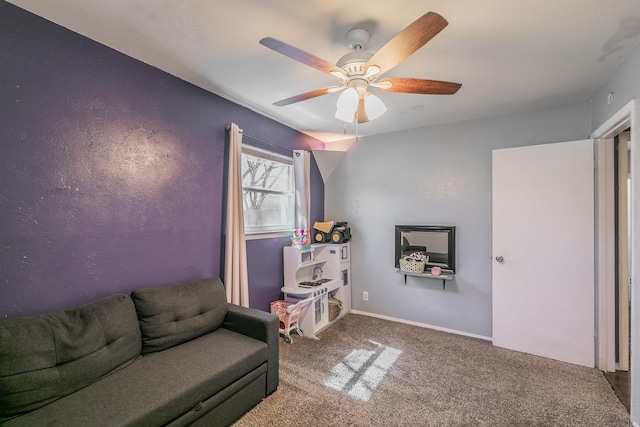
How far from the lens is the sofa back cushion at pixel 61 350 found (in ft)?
4.33

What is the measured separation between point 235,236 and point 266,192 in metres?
0.86

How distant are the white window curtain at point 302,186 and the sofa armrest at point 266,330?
5.27 ft

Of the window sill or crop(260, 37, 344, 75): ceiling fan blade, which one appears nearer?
crop(260, 37, 344, 75): ceiling fan blade

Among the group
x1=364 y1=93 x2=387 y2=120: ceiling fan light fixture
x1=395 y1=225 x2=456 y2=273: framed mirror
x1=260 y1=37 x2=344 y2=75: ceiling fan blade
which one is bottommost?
x1=395 y1=225 x2=456 y2=273: framed mirror

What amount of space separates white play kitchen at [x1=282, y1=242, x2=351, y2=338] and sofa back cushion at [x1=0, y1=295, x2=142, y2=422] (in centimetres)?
172

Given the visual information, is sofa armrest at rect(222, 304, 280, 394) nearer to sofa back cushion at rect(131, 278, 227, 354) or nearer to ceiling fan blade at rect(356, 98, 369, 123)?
sofa back cushion at rect(131, 278, 227, 354)

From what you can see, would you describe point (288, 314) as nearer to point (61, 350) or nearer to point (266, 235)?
point (266, 235)

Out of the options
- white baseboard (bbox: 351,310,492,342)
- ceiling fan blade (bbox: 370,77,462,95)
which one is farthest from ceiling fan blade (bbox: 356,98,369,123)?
white baseboard (bbox: 351,310,492,342)

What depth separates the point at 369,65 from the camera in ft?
5.27

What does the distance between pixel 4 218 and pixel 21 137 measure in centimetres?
46

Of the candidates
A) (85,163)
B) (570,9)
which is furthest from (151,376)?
(570,9)

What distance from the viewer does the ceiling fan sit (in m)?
1.33

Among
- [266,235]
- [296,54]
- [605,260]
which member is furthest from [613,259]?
[266,235]

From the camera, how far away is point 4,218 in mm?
1505
